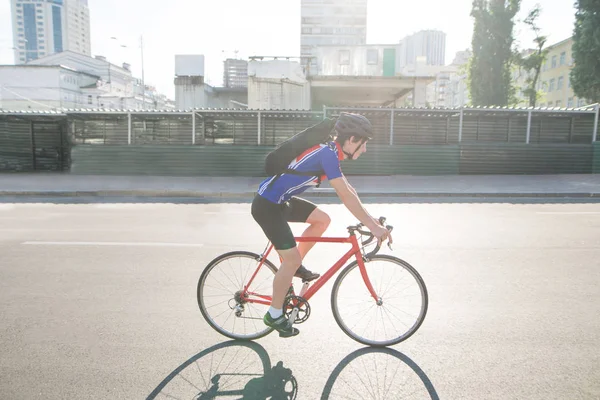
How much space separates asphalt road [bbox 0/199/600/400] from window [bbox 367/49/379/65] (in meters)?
33.1

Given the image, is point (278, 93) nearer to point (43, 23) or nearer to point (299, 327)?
point (299, 327)

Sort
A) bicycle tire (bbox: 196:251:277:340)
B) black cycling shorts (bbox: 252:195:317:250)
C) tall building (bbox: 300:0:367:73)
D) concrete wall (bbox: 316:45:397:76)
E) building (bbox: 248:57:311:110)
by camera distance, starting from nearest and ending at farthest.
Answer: black cycling shorts (bbox: 252:195:317:250) < bicycle tire (bbox: 196:251:277:340) < building (bbox: 248:57:311:110) < concrete wall (bbox: 316:45:397:76) < tall building (bbox: 300:0:367:73)

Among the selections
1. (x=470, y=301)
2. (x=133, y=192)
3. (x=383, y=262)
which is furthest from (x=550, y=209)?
(x=133, y=192)

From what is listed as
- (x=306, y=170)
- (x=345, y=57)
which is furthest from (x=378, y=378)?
(x=345, y=57)

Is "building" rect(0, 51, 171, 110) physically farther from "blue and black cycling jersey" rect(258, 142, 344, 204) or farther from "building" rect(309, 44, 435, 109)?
"blue and black cycling jersey" rect(258, 142, 344, 204)

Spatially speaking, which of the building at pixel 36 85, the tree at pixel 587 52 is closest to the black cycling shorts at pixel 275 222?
the tree at pixel 587 52

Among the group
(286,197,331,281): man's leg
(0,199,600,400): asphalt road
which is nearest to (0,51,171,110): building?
(0,199,600,400): asphalt road

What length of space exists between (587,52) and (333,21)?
84.1 metres

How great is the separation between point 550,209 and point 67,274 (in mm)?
10369

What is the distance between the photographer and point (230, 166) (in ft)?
59.2

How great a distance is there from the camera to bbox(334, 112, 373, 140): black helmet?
3.19 metres

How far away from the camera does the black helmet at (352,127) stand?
3188mm

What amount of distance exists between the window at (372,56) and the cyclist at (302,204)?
3694cm

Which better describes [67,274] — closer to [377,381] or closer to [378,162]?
[377,381]
